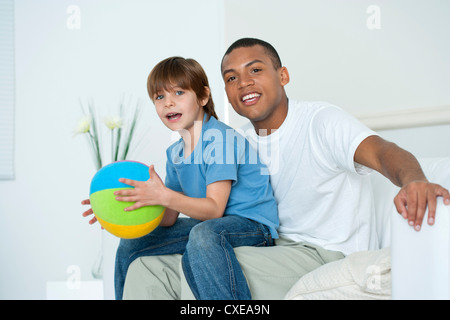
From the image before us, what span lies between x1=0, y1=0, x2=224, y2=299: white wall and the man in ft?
4.25

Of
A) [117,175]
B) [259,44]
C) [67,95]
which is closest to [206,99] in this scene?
[259,44]

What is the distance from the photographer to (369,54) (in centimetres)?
190

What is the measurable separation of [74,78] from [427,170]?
2.34 meters

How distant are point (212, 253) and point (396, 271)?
1.49 ft

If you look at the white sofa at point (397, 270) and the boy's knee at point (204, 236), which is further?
the boy's knee at point (204, 236)

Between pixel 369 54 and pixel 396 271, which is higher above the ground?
pixel 369 54

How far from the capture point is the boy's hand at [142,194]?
116 cm

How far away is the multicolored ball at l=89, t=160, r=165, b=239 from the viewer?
1.19 m

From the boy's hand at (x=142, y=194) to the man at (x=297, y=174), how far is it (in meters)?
0.24

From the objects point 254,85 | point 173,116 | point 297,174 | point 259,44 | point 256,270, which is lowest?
point 256,270

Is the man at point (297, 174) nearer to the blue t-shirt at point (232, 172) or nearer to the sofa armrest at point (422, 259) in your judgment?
the blue t-shirt at point (232, 172)

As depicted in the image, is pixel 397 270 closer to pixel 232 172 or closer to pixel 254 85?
pixel 232 172

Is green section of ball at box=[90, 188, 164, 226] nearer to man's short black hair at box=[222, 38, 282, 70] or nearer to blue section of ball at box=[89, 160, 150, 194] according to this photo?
blue section of ball at box=[89, 160, 150, 194]

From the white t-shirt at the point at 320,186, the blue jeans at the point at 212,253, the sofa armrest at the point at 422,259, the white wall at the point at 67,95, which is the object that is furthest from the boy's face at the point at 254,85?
the white wall at the point at 67,95
